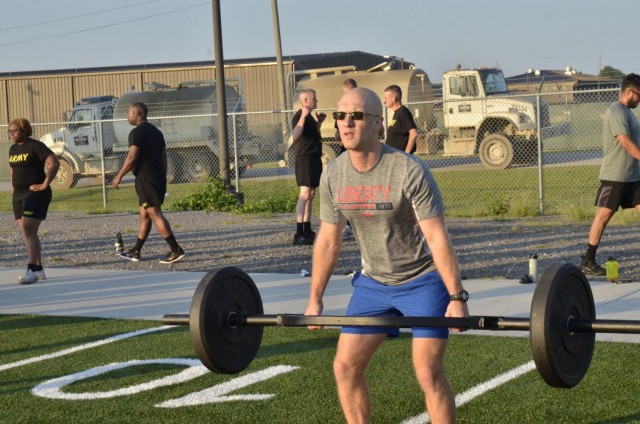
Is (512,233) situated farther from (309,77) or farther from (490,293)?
(309,77)

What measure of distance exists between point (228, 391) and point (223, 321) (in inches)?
67.0

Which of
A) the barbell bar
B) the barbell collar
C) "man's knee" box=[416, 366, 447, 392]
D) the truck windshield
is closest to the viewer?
the barbell collar

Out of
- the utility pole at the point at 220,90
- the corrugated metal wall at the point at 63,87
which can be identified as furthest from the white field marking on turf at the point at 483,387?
the corrugated metal wall at the point at 63,87

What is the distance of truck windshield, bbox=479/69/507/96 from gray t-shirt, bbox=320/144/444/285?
23345mm

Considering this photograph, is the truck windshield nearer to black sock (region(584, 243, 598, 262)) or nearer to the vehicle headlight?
the vehicle headlight

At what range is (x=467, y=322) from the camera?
4.53 m

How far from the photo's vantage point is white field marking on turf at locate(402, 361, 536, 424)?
5.87 meters

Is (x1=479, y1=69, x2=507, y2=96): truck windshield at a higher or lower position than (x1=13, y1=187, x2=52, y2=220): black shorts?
higher

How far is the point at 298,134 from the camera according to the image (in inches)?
504

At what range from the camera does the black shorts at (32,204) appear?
11078 mm

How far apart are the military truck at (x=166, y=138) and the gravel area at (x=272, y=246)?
10372 mm

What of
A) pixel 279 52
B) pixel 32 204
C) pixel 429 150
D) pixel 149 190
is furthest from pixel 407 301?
pixel 279 52

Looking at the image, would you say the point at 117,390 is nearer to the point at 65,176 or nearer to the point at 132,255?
the point at 132,255

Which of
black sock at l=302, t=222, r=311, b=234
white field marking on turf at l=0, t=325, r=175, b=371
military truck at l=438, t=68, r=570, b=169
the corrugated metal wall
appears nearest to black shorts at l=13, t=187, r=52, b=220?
white field marking on turf at l=0, t=325, r=175, b=371
